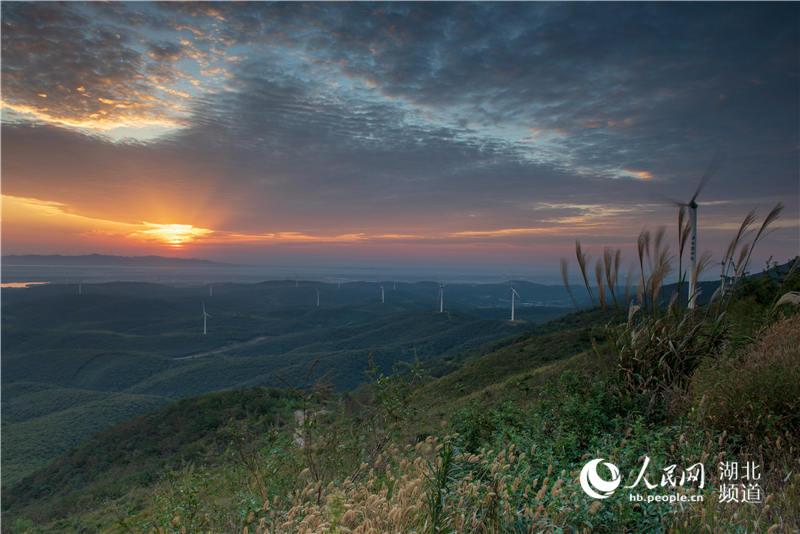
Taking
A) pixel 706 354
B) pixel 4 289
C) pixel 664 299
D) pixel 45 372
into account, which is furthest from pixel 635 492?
pixel 4 289

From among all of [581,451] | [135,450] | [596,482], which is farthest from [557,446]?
[135,450]

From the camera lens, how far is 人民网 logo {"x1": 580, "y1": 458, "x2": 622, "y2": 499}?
3.29 metres

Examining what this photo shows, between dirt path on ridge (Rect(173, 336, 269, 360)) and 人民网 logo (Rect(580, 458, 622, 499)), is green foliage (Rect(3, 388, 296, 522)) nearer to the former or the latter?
人民网 logo (Rect(580, 458, 622, 499))

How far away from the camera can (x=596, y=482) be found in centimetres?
344

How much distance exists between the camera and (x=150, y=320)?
13788 centimetres

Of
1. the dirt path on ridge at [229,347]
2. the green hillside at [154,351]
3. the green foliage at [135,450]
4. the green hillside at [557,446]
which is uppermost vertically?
the green hillside at [557,446]

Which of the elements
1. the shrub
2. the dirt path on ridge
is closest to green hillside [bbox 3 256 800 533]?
the shrub

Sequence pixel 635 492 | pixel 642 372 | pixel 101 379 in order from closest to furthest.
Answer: pixel 635 492
pixel 642 372
pixel 101 379

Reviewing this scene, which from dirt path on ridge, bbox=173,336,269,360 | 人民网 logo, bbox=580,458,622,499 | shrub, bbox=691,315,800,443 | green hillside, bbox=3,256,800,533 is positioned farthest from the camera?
dirt path on ridge, bbox=173,336,269,360

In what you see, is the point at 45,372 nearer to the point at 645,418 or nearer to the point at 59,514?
the point at 59,514

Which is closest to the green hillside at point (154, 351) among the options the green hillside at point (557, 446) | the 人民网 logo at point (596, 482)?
the green hillside at point (557, 446)

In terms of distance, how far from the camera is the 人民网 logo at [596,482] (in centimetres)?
329

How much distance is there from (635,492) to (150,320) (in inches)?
6299

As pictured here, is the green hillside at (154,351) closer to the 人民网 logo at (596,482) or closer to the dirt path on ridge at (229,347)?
the dirt path on ridge at (229,347)
